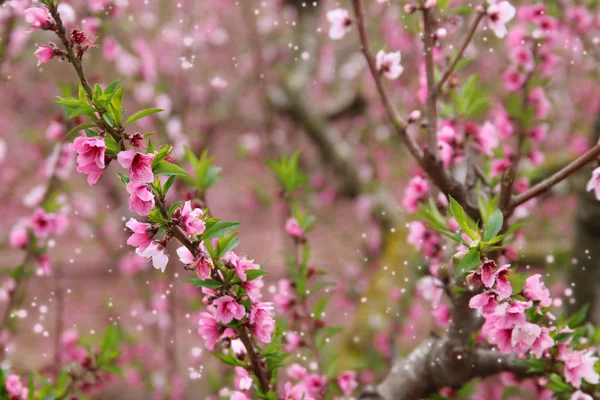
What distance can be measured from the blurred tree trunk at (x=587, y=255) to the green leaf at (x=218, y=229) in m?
2.01

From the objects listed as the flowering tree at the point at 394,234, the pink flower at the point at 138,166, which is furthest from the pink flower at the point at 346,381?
the pink flower at the point at 138,166

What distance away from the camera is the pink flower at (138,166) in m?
1.01

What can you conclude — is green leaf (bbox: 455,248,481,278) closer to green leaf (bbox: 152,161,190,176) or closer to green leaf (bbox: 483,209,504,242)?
green leaf (bbox: 483,209,504,242)

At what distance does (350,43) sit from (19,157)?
4.07 metres

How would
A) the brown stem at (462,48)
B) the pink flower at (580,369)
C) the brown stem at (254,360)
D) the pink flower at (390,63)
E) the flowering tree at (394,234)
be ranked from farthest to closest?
1. the pink flower at (390,63)
2. the brown stem at (462,48)
3. the pink flower at (580,369)
4. the brown stem at (254,360)
5. the flowering tree at (394,234)

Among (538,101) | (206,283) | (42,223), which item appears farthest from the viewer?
(538,101)

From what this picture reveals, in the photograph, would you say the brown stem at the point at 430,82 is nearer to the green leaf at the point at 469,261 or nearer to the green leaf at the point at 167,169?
the green leaf at the point at 469,261

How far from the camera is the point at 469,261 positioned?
109 cm

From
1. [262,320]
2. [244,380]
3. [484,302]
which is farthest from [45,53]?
[484,302]

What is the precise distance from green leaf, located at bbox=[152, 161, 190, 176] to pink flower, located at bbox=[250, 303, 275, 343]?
33 cm

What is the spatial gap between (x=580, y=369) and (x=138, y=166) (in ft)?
3.66

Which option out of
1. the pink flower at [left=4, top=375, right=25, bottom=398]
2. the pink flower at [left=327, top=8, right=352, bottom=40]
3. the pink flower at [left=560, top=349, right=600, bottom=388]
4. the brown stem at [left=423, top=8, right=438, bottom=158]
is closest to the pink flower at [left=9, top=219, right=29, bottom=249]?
the pink flower at [left=4, top=375, right=25, bottom=398]

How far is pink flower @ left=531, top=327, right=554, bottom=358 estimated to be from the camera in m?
1.21

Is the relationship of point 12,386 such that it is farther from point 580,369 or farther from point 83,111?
point 580,369
